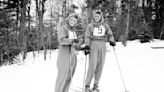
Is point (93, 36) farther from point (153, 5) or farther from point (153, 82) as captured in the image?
point (153, 5)

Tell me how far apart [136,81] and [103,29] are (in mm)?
1751

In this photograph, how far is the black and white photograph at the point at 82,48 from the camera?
3186mm

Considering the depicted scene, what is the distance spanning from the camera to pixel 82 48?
134 inches

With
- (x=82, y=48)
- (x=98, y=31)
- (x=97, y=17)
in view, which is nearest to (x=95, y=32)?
(x=98, y=31)

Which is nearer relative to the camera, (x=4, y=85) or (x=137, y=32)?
(x=4, y=85)

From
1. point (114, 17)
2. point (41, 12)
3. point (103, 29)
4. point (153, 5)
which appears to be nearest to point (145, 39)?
point (114, 17)

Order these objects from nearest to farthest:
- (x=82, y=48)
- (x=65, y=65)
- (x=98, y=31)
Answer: (x=65, y=65)
(x=82, y=48)
(x=98, y=31)

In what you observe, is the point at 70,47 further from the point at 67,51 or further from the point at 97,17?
the point at 97,17

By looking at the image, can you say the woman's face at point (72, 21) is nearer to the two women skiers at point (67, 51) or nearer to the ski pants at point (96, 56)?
the two women skiers at point (67, 51)

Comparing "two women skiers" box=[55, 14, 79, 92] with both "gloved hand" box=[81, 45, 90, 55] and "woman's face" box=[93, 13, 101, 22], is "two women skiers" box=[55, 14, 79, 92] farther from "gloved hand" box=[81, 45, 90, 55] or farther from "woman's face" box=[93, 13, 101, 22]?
"woman's face" box=[93, 13, 101, 22]

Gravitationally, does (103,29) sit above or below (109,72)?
above

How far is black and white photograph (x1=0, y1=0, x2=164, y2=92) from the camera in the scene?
3.19 m

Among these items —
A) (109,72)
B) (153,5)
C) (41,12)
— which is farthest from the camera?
(153,5)

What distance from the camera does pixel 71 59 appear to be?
300 centimetres
